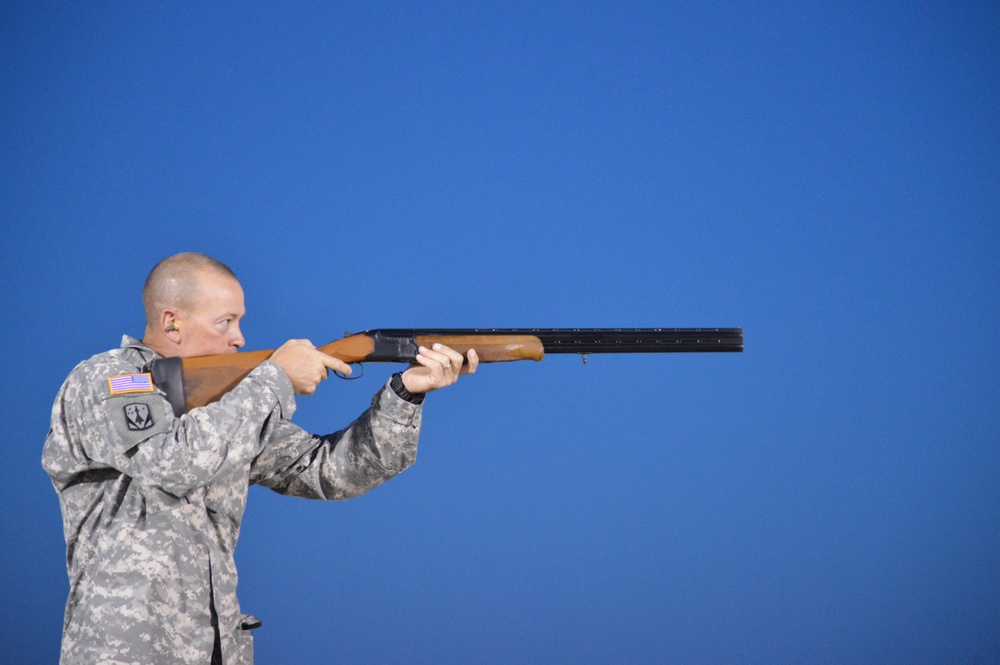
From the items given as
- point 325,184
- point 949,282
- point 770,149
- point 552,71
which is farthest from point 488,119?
point 949,282

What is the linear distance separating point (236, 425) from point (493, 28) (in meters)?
2.04

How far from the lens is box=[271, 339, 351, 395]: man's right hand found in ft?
6.31

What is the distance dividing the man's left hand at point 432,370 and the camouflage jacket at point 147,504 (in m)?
0.35

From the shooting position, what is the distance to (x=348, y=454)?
2201 millimetres

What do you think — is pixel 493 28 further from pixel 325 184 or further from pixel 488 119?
pixel 325 184

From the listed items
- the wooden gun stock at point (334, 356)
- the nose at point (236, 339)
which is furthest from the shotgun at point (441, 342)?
the nose at point (236, 339)

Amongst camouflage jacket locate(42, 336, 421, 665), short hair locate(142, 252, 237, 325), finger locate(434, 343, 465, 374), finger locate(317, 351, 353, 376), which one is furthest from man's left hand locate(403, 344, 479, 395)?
short hair locate(142, 252, 237, 325)

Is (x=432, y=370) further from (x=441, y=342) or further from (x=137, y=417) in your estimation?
(x=137, y=417)

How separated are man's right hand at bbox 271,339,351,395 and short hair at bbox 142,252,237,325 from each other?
229 millimetres

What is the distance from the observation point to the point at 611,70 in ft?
10.9

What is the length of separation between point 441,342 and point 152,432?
71 cm

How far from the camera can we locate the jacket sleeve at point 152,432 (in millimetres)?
1716

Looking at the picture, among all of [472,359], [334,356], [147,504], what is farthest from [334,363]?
[147,504]

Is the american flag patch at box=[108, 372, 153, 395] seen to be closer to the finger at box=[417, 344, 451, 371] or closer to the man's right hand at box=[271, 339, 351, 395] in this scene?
the man's right hand at box=[271, 339, 351, 395]
